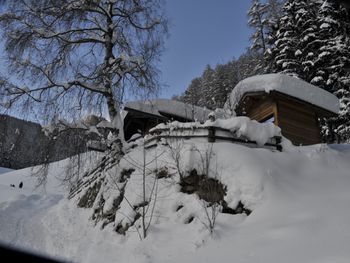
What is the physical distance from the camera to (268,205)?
276 inches

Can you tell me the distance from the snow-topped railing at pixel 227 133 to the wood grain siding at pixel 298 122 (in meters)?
4.51

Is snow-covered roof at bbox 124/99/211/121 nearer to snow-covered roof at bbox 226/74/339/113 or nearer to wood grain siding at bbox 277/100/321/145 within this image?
snow-covered roof at bbox 226/74/339/113

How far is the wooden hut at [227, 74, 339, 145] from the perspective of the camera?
14.1 m

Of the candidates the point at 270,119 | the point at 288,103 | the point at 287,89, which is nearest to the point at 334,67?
the point at 288,103

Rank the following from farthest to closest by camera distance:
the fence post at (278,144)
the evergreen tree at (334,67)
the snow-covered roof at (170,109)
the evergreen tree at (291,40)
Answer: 1. the evergreen tree at (291,40)
2. the evergreen tree at (334,67)
3. the snow-covered roof at (170,109)
4. the fence post at (278,144)

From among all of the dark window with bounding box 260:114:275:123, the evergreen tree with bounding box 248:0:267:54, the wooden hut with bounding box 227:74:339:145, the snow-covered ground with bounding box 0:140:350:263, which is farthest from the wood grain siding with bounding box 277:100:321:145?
the evergreen tree with bounding box 248:0:267:54

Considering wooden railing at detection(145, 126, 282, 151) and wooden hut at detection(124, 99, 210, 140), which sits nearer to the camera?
wooden railing at detection(145, 126, 282, 151)

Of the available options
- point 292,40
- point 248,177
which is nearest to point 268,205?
point 248,177

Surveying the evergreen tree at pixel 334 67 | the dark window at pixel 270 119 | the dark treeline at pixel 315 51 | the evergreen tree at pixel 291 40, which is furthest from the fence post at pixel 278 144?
the evergreen tree at pixel 291 40

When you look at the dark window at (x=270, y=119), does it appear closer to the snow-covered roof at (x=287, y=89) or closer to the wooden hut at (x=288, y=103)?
the wooden hut at (x=288, y=103)

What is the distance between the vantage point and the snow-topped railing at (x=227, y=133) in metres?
10.1

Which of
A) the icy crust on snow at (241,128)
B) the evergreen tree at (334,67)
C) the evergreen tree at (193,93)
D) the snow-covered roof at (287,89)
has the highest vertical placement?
the evergreen tree at (193,93)

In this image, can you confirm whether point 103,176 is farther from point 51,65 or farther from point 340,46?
point 340,46

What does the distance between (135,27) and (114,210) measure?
24.8 feet
